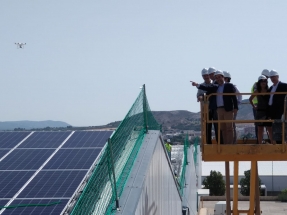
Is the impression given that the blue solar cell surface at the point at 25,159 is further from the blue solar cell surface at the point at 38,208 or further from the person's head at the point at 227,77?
the person's head at the point at 227,77

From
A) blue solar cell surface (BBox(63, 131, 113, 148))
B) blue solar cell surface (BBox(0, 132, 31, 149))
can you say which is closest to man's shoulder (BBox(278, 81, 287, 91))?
blue solar cell surface (BBox(63, 131, 113, 148))

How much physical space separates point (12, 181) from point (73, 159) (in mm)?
1541

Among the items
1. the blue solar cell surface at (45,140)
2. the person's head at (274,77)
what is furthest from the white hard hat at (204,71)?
the blue solar cell surface at (45,140)

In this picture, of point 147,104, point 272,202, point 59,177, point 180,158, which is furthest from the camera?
point 272,202

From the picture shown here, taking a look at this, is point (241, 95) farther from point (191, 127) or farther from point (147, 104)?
point (191, 127)

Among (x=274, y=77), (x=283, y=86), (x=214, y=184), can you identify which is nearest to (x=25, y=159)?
(x=274, y=77)

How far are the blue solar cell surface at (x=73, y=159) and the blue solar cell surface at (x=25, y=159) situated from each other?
0.76 ft

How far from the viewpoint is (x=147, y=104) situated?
1541 centimetres

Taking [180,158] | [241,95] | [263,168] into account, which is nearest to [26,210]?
[241,95]

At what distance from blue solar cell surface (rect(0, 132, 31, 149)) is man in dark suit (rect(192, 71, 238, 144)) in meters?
4.45

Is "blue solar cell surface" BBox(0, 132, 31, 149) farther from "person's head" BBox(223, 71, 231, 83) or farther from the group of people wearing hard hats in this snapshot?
"person's head" BBox(223, 71, 231, 83)

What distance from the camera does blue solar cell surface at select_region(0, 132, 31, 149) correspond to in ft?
41.3

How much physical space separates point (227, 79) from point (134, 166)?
2883 millimetres

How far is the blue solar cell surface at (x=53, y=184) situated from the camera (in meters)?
9.52
